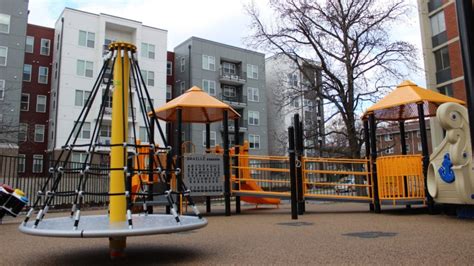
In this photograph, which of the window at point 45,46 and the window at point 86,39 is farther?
the window at point 45,46

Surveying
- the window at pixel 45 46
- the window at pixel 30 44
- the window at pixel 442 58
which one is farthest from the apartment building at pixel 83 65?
the window at pixel 442 58

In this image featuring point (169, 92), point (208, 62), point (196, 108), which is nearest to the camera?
point (196, 108)

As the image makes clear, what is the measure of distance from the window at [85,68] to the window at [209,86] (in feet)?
41.0

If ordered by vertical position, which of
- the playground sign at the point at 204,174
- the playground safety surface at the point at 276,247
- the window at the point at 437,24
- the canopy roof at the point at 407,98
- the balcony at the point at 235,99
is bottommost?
the playground safety surface at the point at 276,247

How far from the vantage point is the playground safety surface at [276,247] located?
4.90m

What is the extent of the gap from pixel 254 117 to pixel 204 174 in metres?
39.1

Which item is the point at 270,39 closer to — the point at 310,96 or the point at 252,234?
the point at 310,96

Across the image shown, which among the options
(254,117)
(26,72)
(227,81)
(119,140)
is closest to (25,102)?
(26,72)

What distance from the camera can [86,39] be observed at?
38.5m

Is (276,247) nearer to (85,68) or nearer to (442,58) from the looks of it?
(442,58)

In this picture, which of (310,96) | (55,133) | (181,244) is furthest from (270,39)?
(55,133)

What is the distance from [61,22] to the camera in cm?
3850

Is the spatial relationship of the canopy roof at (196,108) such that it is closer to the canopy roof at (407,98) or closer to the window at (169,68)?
the canopy roof at (407,98)

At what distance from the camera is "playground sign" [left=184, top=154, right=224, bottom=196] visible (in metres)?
11.7
